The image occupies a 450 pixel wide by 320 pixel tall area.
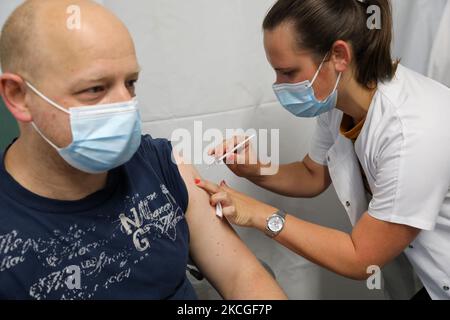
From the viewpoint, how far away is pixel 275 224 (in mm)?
1279

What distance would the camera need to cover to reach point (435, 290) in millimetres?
1308

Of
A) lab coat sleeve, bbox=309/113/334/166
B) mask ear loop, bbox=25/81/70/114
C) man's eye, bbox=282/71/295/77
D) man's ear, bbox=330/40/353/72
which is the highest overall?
mask ear loop, bbox=25/81/70/114

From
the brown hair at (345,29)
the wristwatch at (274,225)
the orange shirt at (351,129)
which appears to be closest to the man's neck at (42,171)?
the wristwatch at (274,225)

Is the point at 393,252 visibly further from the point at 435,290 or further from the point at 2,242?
the point at 2,242

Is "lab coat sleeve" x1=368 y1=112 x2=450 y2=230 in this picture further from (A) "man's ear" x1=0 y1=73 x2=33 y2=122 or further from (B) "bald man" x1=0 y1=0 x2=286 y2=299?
(A) "man's ear" x1=0 y1=73 x2=33 y2=122

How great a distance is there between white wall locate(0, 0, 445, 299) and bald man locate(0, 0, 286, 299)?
0.46 meters

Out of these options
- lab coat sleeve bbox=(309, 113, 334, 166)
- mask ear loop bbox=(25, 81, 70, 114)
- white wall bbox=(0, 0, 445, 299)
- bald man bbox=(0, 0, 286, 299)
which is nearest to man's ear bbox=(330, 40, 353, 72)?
lab coat sleeve bbox=(309, 113, 334, 166)

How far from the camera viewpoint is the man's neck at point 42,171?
96 cm

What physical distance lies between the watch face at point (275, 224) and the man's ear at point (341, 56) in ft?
1.42

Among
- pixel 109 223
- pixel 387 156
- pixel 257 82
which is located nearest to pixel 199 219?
pixel 109 223

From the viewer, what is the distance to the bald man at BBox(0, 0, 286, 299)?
877 millimetres

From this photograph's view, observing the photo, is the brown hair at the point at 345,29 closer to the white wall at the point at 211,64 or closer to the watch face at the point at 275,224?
the white wall at the point at 211,64

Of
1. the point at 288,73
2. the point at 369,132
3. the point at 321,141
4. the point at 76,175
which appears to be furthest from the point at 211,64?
the point at 76,175

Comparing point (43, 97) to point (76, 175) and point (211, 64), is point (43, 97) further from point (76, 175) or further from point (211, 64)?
point (211, 64)
